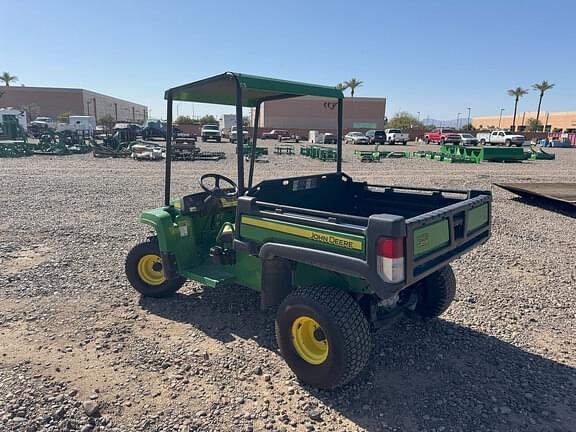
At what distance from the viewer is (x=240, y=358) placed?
3436 mm

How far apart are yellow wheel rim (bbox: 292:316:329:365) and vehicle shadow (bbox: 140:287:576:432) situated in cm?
24

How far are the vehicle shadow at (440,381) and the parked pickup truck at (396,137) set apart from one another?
4030cm

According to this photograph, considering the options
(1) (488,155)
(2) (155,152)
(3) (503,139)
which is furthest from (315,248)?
(3) (503,139)

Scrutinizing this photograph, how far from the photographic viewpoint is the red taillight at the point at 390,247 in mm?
2469

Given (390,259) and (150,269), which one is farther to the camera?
(150,269)

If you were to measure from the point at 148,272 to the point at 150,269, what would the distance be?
4 cm

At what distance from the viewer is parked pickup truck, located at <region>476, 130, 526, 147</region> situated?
3750 cm

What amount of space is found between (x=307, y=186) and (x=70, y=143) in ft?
79.0

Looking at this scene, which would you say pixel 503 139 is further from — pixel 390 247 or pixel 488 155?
pixel 390 247

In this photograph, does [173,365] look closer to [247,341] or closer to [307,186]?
[247,341]

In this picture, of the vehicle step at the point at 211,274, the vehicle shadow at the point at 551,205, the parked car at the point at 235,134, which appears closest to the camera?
the vehicle step at the point at 211,274

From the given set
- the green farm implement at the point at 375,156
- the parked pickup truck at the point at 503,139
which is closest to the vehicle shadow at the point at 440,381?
the green farm implement at the point at 375,156

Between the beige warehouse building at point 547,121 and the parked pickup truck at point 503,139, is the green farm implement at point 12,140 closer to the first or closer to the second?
the parked pickup truck at point 503,139

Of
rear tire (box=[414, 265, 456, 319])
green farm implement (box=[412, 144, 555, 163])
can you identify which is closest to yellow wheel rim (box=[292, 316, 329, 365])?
rear tire (box=[414, 265, 456, 319])
